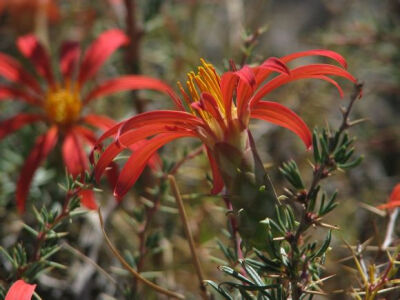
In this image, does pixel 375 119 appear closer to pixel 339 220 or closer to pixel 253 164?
pixel 339 220

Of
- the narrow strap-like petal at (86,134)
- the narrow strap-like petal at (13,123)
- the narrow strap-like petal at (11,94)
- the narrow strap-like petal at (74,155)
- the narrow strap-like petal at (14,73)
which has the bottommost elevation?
the narrow strap-like petal at (74,155)

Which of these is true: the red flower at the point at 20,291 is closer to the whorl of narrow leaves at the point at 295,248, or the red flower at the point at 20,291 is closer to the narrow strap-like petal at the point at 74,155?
the whorl of narrow leaves at the point at 295,248

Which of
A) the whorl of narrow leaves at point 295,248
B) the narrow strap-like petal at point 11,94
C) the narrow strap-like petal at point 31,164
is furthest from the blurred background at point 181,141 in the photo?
the whorl of narrow leaves at point 295,248

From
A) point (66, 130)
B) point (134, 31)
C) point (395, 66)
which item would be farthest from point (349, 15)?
point (66, 130)

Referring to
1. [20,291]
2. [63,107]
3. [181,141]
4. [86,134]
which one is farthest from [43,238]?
[181,141]

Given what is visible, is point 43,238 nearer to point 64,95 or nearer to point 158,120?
point 158,120

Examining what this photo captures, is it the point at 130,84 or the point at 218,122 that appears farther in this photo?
the point at 130,84
